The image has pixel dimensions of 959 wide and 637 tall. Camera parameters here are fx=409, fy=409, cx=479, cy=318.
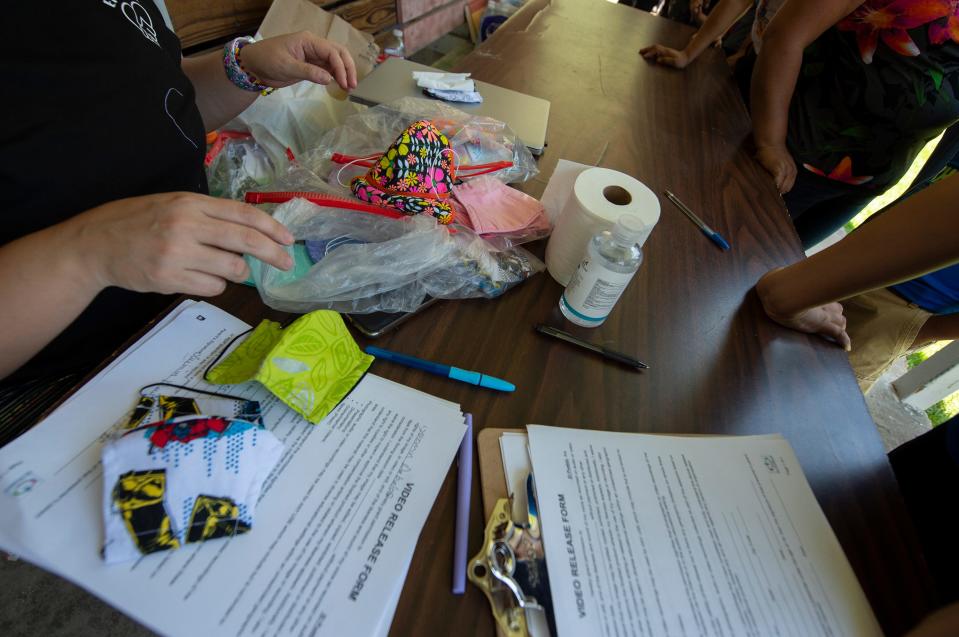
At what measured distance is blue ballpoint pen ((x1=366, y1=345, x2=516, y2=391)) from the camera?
1.61 feet

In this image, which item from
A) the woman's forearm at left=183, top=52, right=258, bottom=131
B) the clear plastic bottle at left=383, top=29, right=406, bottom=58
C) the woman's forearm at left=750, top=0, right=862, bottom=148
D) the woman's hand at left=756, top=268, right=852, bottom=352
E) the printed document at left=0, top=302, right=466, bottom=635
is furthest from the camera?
the clear plastic bottle at left=383, top=29, right=406, bottom=58

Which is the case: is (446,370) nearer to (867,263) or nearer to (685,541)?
(685,541)

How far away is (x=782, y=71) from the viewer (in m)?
0.95

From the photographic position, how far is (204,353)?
444 millimetres

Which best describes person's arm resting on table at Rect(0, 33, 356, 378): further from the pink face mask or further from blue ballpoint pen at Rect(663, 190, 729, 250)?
blue ballpoint pen at Rect(663, 190, 729, 250)

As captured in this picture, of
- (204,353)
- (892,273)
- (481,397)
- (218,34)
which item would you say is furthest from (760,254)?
(218,34)

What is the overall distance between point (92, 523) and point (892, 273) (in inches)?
36.9

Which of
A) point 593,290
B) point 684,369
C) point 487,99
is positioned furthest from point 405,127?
point 684,369

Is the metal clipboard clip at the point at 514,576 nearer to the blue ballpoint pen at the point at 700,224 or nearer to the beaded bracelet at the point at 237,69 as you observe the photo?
the blue ballpoint pen at the point at 700,224

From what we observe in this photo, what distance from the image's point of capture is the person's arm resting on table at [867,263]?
52 centimetres

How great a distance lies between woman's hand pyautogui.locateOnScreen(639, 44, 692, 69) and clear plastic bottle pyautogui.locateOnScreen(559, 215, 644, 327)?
3.74ft

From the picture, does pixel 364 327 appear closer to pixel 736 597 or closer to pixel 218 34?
pixel 736 597

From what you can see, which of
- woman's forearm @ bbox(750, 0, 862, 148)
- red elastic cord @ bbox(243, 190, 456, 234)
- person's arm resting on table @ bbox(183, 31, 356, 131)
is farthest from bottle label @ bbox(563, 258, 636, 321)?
woman's forearm @ bbox(750, 0, 862, 148)

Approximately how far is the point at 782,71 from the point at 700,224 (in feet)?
Answer: 1.69
